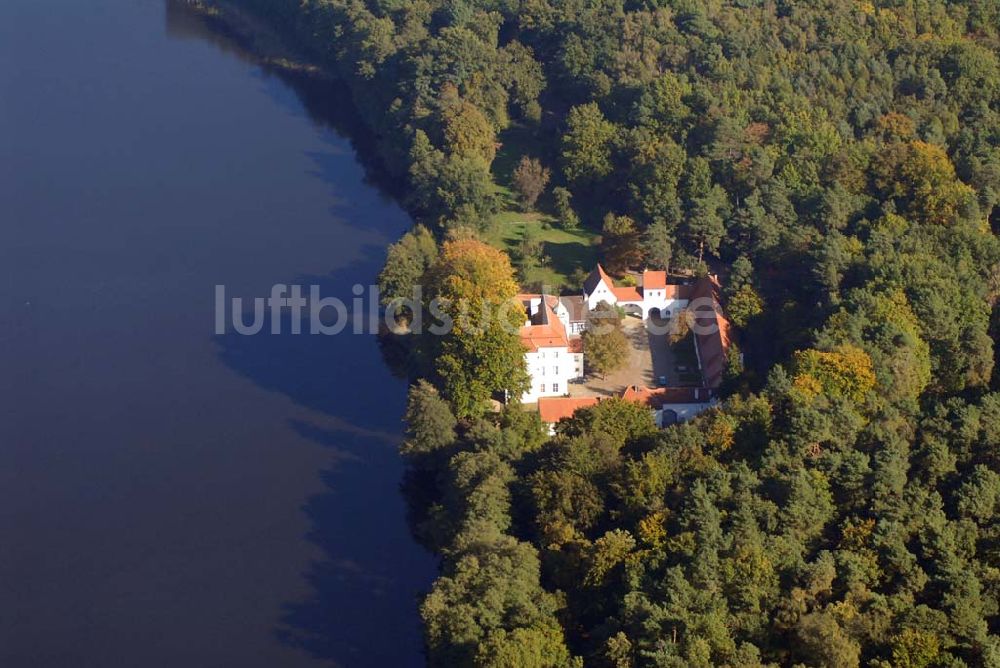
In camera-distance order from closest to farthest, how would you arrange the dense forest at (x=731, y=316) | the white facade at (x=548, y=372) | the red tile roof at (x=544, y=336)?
the dense forest at (x=731, y=316), the red tile roof at (x=544, y=336), the white facade at (x=548, y=372)

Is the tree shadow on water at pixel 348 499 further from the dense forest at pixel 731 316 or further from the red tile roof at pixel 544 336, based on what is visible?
the red tile roof at pixel 544 336

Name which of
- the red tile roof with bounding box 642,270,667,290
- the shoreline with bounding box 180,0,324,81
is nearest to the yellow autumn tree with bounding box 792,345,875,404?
the red tile roof with bounding box 642,270,667,290

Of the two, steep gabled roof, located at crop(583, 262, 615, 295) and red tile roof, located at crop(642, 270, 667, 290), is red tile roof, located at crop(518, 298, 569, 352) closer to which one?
steep gabled roof, located at crop(583, 262, 615, 295)

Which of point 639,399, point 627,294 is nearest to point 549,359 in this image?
point 639,399

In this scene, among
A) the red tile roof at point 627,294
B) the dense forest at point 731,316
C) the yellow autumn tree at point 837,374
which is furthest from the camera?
the red tile roof at point 627,294

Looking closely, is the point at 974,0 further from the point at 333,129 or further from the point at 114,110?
the point at 114,110

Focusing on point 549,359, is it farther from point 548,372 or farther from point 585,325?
point 585,325

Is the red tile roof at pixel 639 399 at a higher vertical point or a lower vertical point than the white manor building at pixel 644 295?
lower

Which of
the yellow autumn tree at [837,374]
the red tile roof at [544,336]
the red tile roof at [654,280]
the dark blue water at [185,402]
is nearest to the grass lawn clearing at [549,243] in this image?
the red tile roof at [654,280]
